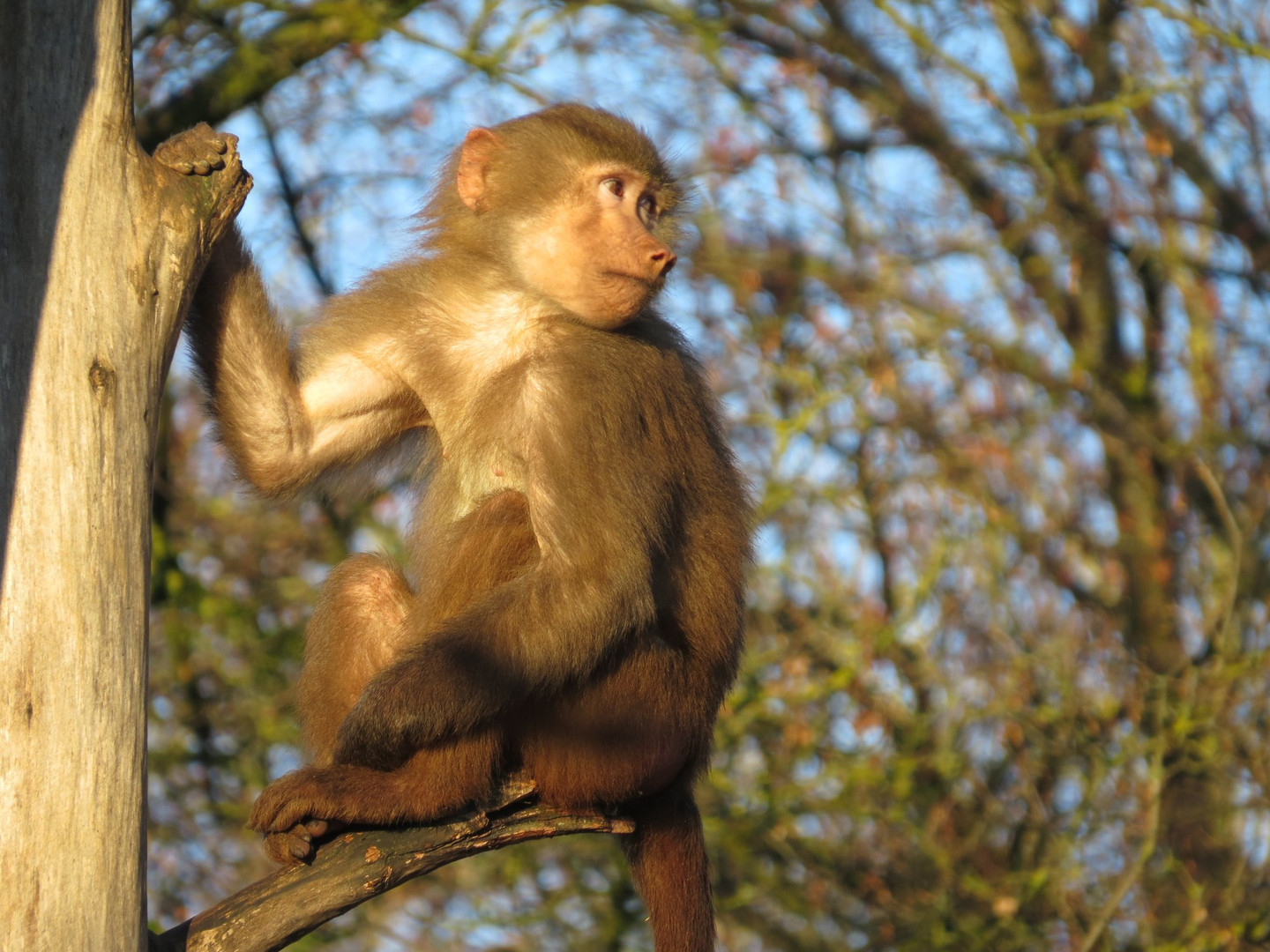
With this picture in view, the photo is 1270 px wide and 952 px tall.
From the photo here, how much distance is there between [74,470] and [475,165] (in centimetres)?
200

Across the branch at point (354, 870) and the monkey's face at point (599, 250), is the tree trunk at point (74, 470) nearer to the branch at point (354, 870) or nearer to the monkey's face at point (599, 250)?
the branch at point (354, 870)

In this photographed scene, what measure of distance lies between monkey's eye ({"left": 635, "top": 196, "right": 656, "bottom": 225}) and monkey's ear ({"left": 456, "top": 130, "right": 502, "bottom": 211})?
1.64 feet

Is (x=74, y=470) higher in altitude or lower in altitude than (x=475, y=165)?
higher

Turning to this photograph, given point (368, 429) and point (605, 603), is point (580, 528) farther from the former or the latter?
point (368, 429)

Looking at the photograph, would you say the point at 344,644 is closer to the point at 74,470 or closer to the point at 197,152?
the point at 74,470

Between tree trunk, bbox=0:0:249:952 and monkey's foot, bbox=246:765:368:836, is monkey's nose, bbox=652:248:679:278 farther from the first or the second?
monkey's foot, bbox=246:765:368:836

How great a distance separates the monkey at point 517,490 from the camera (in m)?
3.62

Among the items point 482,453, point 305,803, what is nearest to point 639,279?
point 482,453

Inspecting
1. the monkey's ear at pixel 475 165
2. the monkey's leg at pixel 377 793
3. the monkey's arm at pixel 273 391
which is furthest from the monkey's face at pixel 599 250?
the monkey's leg at pixel 377 793

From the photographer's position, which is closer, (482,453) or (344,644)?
(344,644)

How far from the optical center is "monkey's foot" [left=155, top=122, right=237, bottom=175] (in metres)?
3.22

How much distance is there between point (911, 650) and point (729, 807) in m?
1.48

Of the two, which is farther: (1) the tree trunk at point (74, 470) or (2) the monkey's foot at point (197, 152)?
(2) the monkey's foot at point (197, 152)

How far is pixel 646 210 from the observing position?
454 cm
